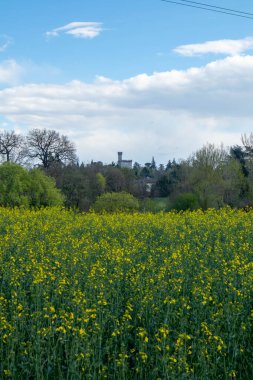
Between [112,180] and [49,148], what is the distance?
23.1 ft

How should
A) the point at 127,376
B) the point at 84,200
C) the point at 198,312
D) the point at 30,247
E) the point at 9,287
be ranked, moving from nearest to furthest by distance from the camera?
→ the point at 127,376 → the point at 198,312 → the point at 9,287 → the point at 30,247 → the point at 84,200

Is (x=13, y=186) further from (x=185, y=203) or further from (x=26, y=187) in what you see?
(x=185, y=203)

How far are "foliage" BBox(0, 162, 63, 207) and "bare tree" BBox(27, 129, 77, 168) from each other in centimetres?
1554

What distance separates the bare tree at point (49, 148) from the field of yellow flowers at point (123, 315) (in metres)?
43.9

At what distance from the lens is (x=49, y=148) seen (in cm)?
5547

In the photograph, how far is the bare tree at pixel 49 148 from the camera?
55.0 meters

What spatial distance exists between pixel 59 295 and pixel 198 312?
1845 mm

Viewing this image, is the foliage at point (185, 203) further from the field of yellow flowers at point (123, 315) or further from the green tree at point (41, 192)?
the field of yellow flowers at point (123, 315)

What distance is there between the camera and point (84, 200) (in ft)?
154

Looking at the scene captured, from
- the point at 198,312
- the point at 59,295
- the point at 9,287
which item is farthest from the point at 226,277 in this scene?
the point at 9,287

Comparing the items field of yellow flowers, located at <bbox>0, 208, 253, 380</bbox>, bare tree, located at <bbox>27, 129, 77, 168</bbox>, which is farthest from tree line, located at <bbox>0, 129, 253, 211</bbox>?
field of yellow flowers, located at <bbox>0, 208, 253, 380</bbox>

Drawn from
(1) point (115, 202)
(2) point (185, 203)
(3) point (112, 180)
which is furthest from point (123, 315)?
(3) point (112, 180)

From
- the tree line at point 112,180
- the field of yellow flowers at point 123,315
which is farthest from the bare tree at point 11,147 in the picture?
the field of yellow flowers at point 123,315

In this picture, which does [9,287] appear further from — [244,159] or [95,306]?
[244,159]
